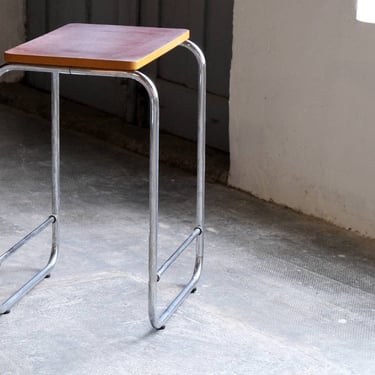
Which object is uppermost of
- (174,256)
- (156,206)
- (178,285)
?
(156,206)

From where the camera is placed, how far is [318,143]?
350 centimetres

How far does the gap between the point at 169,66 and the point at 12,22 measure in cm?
108

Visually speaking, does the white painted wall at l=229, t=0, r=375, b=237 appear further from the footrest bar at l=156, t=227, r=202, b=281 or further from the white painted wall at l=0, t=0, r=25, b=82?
the white painted wall at l=0, t=0, r=25, b=82

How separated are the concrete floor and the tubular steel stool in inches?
2.4

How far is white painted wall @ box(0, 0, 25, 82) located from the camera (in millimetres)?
5105

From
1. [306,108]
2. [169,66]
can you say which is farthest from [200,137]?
[169,66]

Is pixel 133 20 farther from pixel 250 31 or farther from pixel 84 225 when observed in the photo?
pixel 84 225

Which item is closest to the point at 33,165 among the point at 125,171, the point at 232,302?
the point at 125,171

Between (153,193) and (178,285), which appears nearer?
(153,193)

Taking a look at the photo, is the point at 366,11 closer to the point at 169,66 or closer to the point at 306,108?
the point at 306,108

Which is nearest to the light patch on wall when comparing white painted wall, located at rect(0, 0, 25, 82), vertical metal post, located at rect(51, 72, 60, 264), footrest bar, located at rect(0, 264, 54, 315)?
vertical metal post, located at rect(51, 72, 60, 264)

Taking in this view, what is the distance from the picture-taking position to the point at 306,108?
3512 millimetres

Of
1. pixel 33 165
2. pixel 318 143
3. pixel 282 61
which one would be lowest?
pixel 33 165

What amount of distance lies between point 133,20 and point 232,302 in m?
1.92
